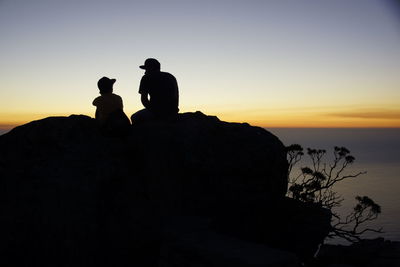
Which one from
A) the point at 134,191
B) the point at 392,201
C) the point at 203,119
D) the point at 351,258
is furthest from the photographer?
the point at 392,201

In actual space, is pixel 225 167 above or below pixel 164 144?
below

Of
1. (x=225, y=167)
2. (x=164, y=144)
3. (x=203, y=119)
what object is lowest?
(x=225, y=167)

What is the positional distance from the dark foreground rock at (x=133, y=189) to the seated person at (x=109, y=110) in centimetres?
27

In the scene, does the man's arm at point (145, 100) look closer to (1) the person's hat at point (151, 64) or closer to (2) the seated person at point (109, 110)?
(1) the person's hat at point (151, 64)

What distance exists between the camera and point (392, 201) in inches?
2665

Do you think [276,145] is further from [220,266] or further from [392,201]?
[392,201]

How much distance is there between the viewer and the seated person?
8.07 metres

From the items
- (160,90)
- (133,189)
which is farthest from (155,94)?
(133,189)

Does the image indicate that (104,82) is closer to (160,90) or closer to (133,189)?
(160,90)

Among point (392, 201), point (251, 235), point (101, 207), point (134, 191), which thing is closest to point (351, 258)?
point (251, 235)

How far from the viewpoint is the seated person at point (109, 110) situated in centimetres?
807

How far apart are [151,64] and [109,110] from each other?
1.79 meters

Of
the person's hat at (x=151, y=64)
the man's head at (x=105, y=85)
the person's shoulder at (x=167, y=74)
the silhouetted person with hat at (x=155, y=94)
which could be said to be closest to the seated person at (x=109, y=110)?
the man's head at (x=105, y=85)

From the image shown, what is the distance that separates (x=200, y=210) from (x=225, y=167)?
45.4 inches
